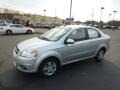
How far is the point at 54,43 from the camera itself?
17.1 feet

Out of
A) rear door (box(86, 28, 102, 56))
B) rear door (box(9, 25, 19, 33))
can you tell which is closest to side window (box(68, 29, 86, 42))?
rear door (box(86, 28, 102, 56))

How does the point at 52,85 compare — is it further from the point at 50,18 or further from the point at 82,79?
the point at 50,18

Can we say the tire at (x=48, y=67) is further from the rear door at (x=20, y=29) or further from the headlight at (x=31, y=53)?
the rear door at (x=20, y=29)

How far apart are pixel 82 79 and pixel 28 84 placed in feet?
5.52

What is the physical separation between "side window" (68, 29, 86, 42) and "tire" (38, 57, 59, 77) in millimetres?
1057

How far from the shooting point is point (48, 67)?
519 cm

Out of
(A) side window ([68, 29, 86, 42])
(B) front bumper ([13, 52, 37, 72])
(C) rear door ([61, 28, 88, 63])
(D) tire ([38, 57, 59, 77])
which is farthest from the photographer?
(A) side window ([68, 29, 86, 42])

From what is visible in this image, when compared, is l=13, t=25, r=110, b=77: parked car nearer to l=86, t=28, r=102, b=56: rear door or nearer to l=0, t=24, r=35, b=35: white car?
l=86, t=28, r=102, b=56: rear door

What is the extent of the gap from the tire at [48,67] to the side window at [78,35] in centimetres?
106

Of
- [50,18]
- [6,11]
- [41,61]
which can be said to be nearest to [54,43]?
[41,61]

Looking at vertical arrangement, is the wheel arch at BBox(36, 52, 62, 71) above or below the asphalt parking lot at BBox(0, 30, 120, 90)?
above

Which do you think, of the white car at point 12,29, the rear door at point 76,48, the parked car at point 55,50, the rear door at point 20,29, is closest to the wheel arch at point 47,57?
the parked car at point 55,50

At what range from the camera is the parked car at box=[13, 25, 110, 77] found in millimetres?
4828

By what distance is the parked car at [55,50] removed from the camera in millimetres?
4828
